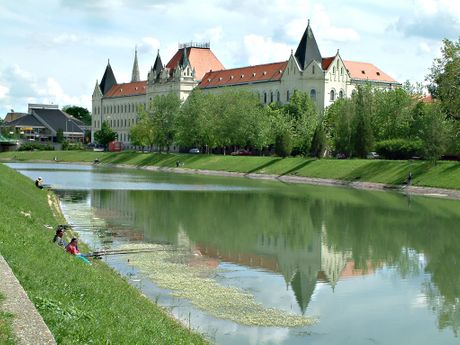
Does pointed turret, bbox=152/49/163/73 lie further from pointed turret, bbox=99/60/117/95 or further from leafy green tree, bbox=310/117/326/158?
leafy green tree, bbox=310/117/326/158

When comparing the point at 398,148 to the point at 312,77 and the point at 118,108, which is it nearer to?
the point at 312,77

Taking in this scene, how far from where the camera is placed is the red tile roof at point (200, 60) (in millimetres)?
163875

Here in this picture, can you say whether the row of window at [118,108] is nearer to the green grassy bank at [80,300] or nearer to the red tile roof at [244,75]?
the red tile roof at [244,75]

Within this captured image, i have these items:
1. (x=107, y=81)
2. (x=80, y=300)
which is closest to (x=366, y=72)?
(x=107, y=81)

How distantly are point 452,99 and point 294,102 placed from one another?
48198mm

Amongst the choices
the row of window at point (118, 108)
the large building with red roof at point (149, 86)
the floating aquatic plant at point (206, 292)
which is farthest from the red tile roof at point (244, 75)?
the floating aquatic plant at point (206, 292)

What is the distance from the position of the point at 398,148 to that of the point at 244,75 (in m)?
68.3

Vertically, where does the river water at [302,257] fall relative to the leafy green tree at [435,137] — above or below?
below

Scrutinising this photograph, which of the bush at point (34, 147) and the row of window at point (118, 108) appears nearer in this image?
the bush at point (34, 147)

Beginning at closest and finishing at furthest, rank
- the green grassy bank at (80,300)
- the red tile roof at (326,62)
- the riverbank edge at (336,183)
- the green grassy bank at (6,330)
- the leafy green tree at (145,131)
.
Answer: the green grassy bank at (6,330), the green grassy bank at (80,300), the riverbank edge at (336,183), the red tile roof at (326,62), the leafy green tree at (145,131)

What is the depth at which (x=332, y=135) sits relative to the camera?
95.7m

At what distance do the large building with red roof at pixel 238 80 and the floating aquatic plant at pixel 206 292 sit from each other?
87820 millimetres

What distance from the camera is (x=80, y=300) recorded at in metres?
14.3

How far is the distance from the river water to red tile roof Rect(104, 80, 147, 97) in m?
124
